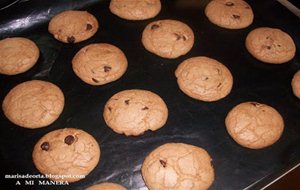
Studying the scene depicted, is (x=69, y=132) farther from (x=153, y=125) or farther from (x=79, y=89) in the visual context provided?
(x=153, y=125)

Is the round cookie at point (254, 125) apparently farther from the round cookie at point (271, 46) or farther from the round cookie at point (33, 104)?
the round cookie at point (33, 104)

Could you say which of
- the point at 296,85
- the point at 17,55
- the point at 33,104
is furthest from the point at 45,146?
the point at 296,85

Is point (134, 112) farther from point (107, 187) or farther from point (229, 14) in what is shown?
point (229, 14)

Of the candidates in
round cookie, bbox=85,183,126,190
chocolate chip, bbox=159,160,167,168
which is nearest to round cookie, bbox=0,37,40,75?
round cookie, bbox=85,183,126,190

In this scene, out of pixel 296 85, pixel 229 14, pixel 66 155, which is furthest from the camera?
pixel 229 14

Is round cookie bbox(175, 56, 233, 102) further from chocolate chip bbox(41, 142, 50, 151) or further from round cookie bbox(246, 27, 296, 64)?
chocolate chip bbox(41, 142, 50, 151)

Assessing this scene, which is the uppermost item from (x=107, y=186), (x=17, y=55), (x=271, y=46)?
(x=271, y=46)
